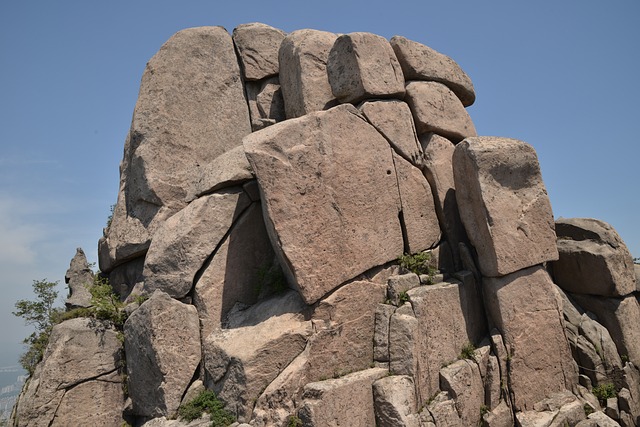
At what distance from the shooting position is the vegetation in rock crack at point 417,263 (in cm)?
1295

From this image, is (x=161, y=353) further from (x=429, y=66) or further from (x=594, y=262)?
(x=594, y=262)

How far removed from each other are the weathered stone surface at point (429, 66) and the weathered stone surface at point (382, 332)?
23.3ft

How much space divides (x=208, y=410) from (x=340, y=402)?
114 inches

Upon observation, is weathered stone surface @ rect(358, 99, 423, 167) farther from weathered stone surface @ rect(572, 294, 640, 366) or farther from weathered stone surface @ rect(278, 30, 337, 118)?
weathered stone surface @ rect(572, 294, 640, 366)

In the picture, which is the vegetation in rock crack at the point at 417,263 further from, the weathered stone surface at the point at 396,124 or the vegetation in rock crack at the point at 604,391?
the vegetation in rock crack at the point at 604,391

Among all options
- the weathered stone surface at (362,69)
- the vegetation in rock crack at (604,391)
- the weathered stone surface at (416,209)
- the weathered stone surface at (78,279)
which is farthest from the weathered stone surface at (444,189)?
the weathered stone surface at (78,279)

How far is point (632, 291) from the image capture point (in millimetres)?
14812

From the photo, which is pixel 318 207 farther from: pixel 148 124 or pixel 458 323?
pixel 148 124

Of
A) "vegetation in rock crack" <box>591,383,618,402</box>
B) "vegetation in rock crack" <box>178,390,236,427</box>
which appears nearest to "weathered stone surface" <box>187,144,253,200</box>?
"vegetation in rock crack" <box>178,390,236,427</box>

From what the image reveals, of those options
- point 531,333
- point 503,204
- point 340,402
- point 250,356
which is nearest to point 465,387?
point 531,333

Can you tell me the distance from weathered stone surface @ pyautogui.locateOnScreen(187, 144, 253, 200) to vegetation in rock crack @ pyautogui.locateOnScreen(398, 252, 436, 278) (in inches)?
173

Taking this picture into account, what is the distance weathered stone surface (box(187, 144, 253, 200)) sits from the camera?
43.3 feet

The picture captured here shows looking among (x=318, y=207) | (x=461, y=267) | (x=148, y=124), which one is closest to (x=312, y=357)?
(x=318, y=207)

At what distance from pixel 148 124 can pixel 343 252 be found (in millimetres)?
7005
